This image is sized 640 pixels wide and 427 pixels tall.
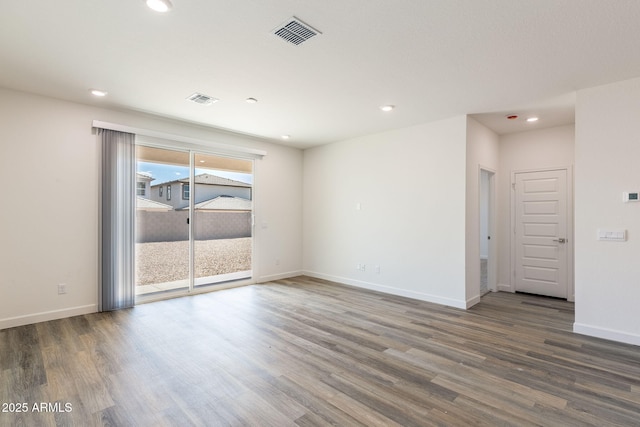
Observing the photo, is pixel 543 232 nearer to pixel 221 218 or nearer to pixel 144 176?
pixel 221 218

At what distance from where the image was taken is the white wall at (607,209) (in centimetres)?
325

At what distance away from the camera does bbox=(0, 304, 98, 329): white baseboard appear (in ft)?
11.8

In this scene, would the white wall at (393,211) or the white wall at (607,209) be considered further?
the white wall at (393,211)

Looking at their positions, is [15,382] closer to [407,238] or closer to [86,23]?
[86,23]

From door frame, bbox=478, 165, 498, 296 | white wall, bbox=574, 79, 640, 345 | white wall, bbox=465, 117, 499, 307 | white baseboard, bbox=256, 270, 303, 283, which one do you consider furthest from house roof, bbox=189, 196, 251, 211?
white wall, bbox=574, 79, 640, 345

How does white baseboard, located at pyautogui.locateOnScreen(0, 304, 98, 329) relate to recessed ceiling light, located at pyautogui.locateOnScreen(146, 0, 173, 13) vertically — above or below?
below

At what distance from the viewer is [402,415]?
2.07 meters

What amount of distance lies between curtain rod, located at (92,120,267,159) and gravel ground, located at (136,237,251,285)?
166 cm

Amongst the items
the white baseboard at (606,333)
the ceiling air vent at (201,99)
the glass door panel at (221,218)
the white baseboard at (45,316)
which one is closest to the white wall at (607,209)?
the white baseboard at (606,333)

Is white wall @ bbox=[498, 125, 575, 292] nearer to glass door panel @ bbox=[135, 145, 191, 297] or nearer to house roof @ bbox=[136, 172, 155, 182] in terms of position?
glass door panel @ bbox=[135, 145, 191, 297]

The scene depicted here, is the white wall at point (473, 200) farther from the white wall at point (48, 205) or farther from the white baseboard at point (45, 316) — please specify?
the white baseboard at point (45, 316)

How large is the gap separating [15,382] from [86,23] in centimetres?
289

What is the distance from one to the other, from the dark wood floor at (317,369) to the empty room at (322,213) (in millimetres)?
24

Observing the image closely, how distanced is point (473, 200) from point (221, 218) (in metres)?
4.26
